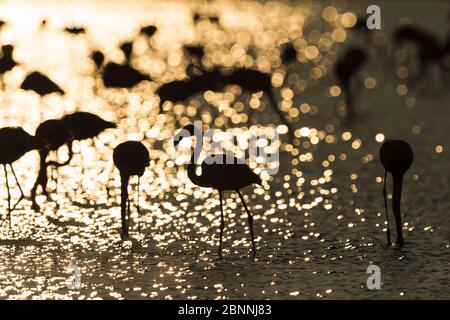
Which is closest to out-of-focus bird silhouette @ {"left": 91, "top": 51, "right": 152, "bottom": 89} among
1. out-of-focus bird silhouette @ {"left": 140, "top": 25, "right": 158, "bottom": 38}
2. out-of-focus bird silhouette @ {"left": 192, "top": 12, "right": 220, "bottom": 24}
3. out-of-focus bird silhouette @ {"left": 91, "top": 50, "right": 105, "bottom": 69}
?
out-of-focus bird silhouette @ {"left": 91, "top": 50, "right": 105, "bottom": 69}

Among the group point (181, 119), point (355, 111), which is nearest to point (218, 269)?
point (181, 119)

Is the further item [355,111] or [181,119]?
[355,111]

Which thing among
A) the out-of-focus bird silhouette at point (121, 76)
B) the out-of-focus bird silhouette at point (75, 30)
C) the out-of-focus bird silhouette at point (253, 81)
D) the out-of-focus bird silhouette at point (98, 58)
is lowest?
the out-of-focus bird silhouette at point (253, 81)

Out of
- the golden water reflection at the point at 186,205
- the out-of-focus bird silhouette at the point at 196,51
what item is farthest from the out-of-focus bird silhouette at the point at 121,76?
the out-of-focus bird silhouette at the point at 196,51

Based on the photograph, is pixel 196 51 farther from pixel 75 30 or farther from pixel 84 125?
pixel 84 125

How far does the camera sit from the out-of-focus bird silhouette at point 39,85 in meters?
15.4

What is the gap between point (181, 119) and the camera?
60.9 ft

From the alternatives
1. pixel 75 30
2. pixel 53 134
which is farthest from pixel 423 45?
pixel 53 134

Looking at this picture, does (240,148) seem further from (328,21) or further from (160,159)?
(328,21)

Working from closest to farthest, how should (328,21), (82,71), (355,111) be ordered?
(355,111) → (82,71) → (328,21)

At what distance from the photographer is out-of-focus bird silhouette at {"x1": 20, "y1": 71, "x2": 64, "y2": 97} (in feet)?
50.6

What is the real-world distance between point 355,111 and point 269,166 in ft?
16.5

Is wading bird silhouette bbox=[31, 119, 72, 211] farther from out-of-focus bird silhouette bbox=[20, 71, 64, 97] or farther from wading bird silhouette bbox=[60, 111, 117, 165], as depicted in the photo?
out-of-focus bird silhouette bbox=[20, 71, 64, 97]

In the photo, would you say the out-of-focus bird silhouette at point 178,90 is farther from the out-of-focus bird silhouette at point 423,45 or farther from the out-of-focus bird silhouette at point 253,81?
the out-of-focus bird silhouette at point 423,45
